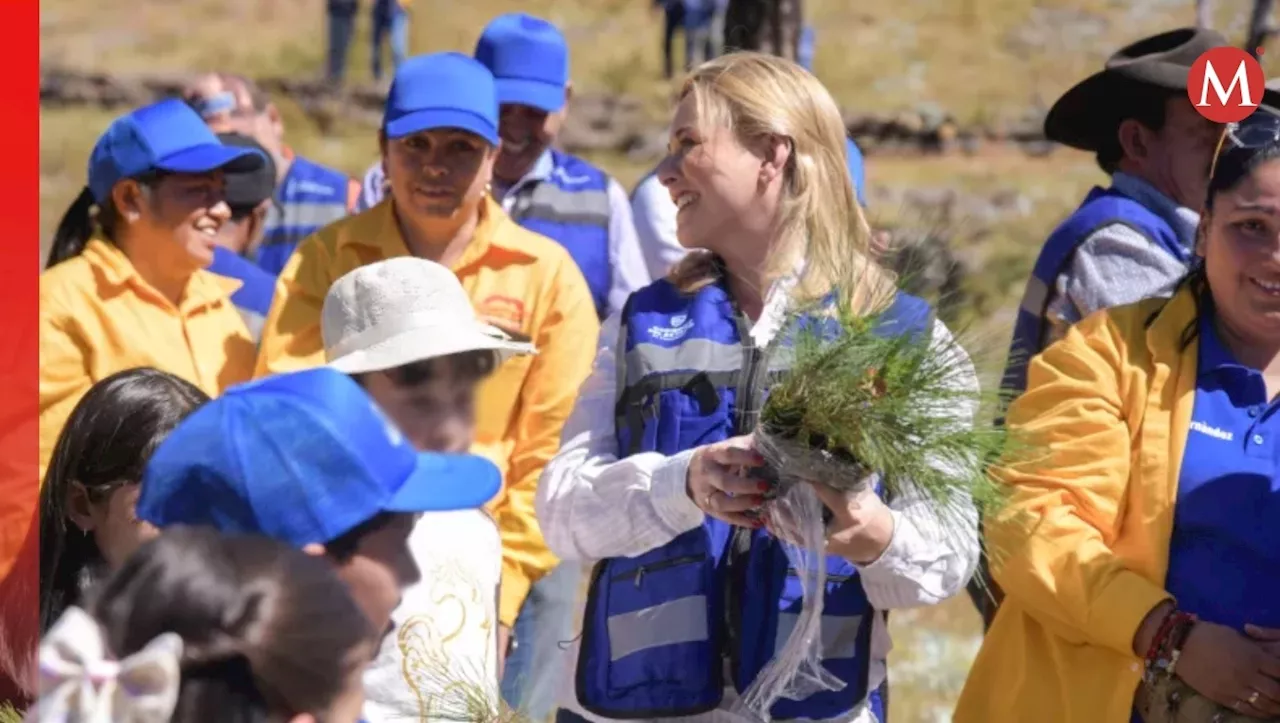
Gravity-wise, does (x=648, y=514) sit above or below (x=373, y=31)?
above

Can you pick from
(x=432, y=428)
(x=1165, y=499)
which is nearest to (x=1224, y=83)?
(x=1165, y=499)

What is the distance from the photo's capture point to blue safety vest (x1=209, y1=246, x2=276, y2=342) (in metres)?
5.41

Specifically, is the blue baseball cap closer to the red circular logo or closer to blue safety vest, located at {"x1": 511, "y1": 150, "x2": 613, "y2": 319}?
the red circular logo

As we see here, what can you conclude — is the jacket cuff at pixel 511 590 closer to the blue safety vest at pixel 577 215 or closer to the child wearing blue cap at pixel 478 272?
the child wearing blue cap at pixel 478 272

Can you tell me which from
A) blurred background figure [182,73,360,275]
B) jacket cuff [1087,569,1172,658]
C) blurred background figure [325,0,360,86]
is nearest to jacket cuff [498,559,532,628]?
jacket cuff [1087,569,1172,658]

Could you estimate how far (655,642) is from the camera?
3373mm

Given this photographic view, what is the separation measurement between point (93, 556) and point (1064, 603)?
1617 mm

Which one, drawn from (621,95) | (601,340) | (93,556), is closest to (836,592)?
(601,340)

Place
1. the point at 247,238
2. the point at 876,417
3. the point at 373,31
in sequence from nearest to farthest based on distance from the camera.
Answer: the point at 876,417
the point at 247,238
the point at 373,31

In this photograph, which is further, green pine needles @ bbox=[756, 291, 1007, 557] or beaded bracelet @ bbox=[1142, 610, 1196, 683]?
beaded bracelet @ bbox=[1142, 610, 1196, 683]

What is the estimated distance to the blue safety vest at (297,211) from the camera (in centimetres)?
645

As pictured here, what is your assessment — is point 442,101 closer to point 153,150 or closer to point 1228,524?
point 153,150

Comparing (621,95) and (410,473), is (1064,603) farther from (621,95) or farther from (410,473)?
(621,95)

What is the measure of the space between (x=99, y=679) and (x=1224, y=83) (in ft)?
10.4
